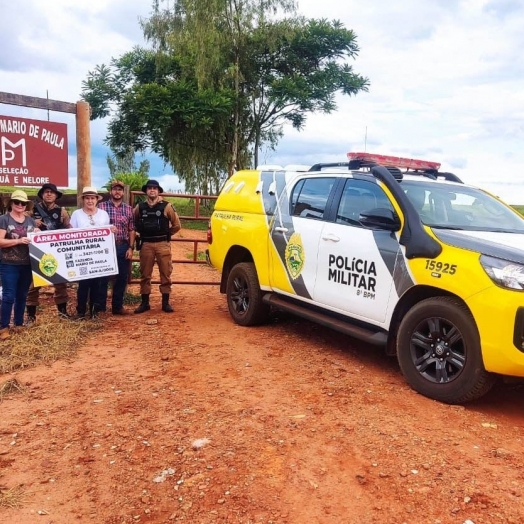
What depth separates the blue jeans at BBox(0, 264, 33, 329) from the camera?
5.86 metres

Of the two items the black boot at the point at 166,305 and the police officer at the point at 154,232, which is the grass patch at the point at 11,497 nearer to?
the police officer at the point at 154,232

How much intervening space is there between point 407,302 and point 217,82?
22498 mm

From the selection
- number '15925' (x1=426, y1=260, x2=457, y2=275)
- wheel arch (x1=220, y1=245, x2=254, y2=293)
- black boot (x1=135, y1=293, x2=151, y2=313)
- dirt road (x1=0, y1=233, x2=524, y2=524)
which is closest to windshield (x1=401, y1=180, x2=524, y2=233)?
number '15925' (x1=426, y1=260, x2=457, y2=275)

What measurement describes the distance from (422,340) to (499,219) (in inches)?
61.2

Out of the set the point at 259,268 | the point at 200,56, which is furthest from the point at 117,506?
the point at 200,56

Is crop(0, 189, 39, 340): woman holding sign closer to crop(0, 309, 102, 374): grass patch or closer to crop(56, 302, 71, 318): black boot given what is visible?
crop(0, 309, 102, 374): grass patch

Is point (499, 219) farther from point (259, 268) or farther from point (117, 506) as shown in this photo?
point (117, 506)

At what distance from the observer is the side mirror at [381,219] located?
4.39m

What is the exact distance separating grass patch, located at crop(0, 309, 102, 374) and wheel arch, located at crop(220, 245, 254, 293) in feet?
5.58

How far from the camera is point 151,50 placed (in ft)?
85.9

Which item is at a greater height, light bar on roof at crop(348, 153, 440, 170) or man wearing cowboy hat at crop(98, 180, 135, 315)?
light bar on roof at crop(348, 153, 440, 170)

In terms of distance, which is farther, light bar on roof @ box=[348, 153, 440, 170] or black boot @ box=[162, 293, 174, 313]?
black boot @ box=[162, 293, 174, 313]

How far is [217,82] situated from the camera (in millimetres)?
24734

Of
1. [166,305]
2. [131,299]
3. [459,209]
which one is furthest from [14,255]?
[459,209]
